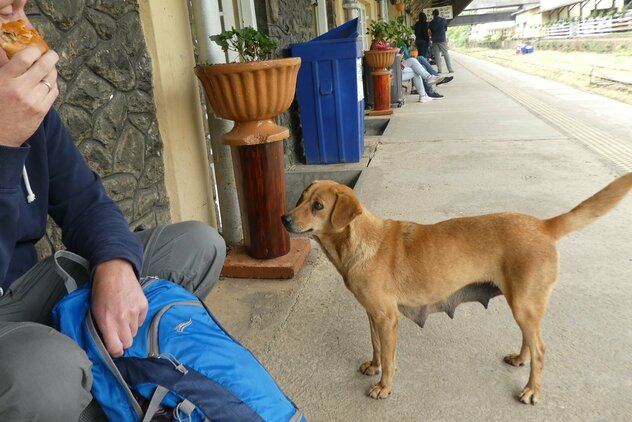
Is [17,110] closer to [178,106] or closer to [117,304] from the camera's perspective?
[117,304]

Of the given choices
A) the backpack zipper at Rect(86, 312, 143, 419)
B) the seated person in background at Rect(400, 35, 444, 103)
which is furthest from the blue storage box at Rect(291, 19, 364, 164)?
the seated person in background at Rect(400, 35, 444, 103)

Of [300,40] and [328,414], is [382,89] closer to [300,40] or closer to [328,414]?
[300,40]

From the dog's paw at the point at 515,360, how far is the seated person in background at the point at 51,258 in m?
1.40

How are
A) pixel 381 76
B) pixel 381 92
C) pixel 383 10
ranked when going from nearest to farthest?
1. pixel 381 76
2. pixel 381 92
3. pixel 383 10

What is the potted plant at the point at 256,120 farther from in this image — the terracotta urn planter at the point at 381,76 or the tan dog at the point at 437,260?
the terracotta urn planter at the point at 381,76

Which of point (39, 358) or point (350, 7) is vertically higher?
point (350, 7)

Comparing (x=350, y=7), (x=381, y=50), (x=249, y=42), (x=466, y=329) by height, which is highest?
(x=350, y=7)

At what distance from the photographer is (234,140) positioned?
10.3ft

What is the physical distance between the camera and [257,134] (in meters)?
3.13

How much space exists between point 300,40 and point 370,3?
966 centimetres

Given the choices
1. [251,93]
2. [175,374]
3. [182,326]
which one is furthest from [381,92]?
[175,374]

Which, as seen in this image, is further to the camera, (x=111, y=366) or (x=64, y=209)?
(x=64, y=209)

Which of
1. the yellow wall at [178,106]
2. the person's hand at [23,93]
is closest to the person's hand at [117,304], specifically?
the person's hand at [23,93]

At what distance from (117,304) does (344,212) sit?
1.11m
